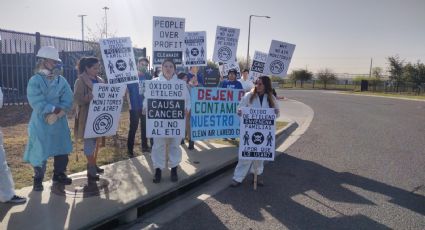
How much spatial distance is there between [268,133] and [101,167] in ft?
9.73

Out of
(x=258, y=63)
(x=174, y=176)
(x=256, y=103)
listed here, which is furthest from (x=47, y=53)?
(x=258, y=63)

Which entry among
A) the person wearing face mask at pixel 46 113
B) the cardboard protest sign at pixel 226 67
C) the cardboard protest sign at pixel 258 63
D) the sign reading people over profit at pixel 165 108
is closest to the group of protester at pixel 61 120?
the person wearing face mask at pixel 46 113

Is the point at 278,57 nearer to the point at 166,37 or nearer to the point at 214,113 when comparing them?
the point at 214,113

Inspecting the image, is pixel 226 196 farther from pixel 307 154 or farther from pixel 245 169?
pixel 307 154

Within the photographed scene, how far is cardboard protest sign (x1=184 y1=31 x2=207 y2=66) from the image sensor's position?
399 inches

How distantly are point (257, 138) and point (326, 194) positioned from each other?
1.41 metres

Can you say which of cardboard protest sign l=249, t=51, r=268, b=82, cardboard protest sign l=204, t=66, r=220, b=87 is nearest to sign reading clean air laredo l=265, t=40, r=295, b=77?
cardboard protest sign l=249, t=51, r=268, b=82

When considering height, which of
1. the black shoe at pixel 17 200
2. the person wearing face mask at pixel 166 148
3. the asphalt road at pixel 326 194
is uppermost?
the person wearing face mask at pixel 166 148

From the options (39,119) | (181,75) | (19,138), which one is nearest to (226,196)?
(39,119)

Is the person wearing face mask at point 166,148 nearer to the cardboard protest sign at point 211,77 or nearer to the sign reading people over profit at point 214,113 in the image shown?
the sign reading people over profit at point 214,113

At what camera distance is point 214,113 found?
8734 millimetres

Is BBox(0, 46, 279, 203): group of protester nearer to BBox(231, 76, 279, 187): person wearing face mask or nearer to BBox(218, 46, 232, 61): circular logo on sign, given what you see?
BBox(231, 76, 279, 187): person wearing face mask

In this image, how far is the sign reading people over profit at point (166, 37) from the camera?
8.12 m

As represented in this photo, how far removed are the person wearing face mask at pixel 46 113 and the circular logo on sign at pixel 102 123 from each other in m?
0.51
